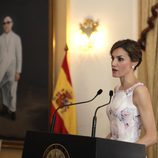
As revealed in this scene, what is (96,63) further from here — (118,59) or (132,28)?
(118,59)

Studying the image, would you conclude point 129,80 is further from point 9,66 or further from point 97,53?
point 9,66

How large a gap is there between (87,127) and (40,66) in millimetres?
827

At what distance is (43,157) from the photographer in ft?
5.05

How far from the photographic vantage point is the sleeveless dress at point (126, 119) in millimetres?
2262

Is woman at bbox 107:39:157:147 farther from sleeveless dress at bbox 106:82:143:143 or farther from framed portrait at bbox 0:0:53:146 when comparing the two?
framed portrait at bbox 0:0:53:146

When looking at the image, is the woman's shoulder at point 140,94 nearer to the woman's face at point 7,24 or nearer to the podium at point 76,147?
the podium at point 76,147

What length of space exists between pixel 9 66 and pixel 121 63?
2056 millimetres

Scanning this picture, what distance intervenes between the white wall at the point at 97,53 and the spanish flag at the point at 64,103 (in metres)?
0.13

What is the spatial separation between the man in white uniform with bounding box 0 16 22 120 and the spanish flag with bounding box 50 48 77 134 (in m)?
0.58

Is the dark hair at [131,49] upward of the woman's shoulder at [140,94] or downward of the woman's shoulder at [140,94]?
upward

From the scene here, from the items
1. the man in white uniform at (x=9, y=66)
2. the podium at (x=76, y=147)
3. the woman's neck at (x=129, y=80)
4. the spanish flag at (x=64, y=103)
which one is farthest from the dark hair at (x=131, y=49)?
the man in white uniform at (x=9, y=66)

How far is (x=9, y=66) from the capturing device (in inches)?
161

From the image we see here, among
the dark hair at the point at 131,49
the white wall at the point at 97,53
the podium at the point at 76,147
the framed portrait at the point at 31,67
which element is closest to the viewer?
the podium at the point at 76,147

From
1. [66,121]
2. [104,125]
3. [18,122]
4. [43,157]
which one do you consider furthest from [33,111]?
[43,157]
